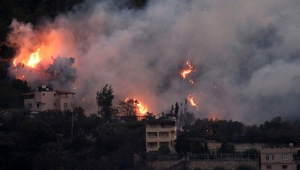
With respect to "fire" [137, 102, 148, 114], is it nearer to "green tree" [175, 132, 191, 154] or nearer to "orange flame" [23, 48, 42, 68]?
"green tree" [175, 132, 191, 154]

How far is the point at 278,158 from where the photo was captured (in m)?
33.1

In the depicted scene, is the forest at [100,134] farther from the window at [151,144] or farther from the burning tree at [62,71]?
the burning tree at [62,71]

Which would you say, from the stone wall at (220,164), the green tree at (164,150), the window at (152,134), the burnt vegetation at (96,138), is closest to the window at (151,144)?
the burnt vegetation at (96,138)

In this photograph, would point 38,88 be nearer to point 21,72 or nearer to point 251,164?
point 21,72

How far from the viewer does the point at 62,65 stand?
41.3 meters

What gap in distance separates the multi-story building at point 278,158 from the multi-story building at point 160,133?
383cm

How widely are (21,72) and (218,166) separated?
530 inches

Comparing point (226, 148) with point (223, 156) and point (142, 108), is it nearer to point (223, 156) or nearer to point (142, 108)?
point (223, 156)

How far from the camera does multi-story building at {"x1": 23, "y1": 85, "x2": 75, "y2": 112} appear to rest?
3950 centimetres

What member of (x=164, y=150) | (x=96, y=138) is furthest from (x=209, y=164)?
(x=96, y=138)

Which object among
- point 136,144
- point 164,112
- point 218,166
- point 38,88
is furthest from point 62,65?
point 218,166

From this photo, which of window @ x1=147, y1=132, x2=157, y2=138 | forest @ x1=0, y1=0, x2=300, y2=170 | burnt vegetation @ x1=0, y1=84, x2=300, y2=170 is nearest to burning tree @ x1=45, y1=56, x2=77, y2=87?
forest @ x1=0, y1=0, x2=300, y2=170

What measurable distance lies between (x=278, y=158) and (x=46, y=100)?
11.8 metres

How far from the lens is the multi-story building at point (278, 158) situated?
3297 centimetres
